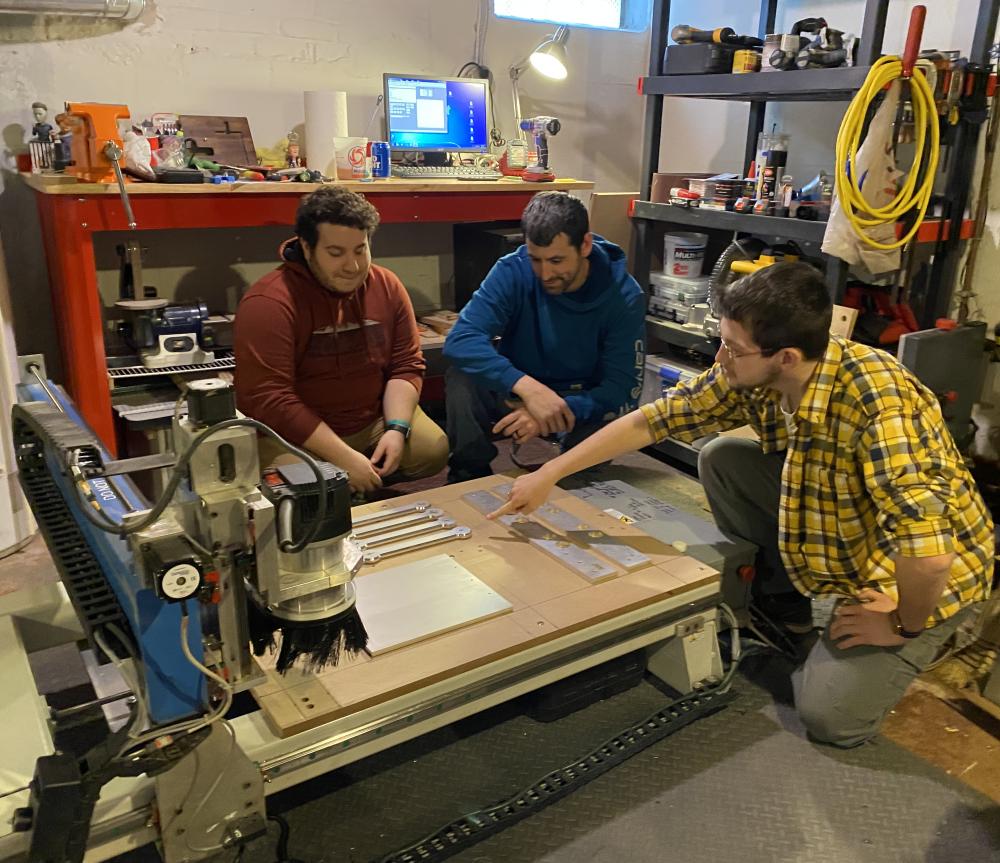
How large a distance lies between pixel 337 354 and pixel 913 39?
1.74m

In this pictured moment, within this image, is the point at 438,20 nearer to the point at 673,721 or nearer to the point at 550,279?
the point at 550,279

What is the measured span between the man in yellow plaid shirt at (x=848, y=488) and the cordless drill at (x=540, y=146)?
1540 mm

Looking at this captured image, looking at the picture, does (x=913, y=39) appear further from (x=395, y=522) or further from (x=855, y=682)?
(x=395, y=522)

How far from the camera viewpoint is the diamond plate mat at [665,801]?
4.67ft

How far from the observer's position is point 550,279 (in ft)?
7.82

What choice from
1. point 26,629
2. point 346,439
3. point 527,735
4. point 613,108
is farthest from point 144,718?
point 613,108

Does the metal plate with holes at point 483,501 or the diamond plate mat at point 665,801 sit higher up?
the metal plate with holes at point 483,501

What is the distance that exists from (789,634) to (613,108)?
270cm

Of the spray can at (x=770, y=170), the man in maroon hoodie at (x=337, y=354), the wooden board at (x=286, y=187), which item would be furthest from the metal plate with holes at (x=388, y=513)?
the spray can at (x=770, y=170)

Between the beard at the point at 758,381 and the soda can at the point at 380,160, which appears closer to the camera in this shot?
the beard at the point at 758,381

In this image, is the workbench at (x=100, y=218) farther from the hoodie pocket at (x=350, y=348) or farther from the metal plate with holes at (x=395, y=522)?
the metal plate with holes at (x=395, y=522)

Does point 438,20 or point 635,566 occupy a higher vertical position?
point 438,20

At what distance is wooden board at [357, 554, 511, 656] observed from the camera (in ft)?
4.71

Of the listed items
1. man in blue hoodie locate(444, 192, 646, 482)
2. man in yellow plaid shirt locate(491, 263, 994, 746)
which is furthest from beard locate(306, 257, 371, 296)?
man in yellow plaid shirt locate(491, 263, 994, 746)
